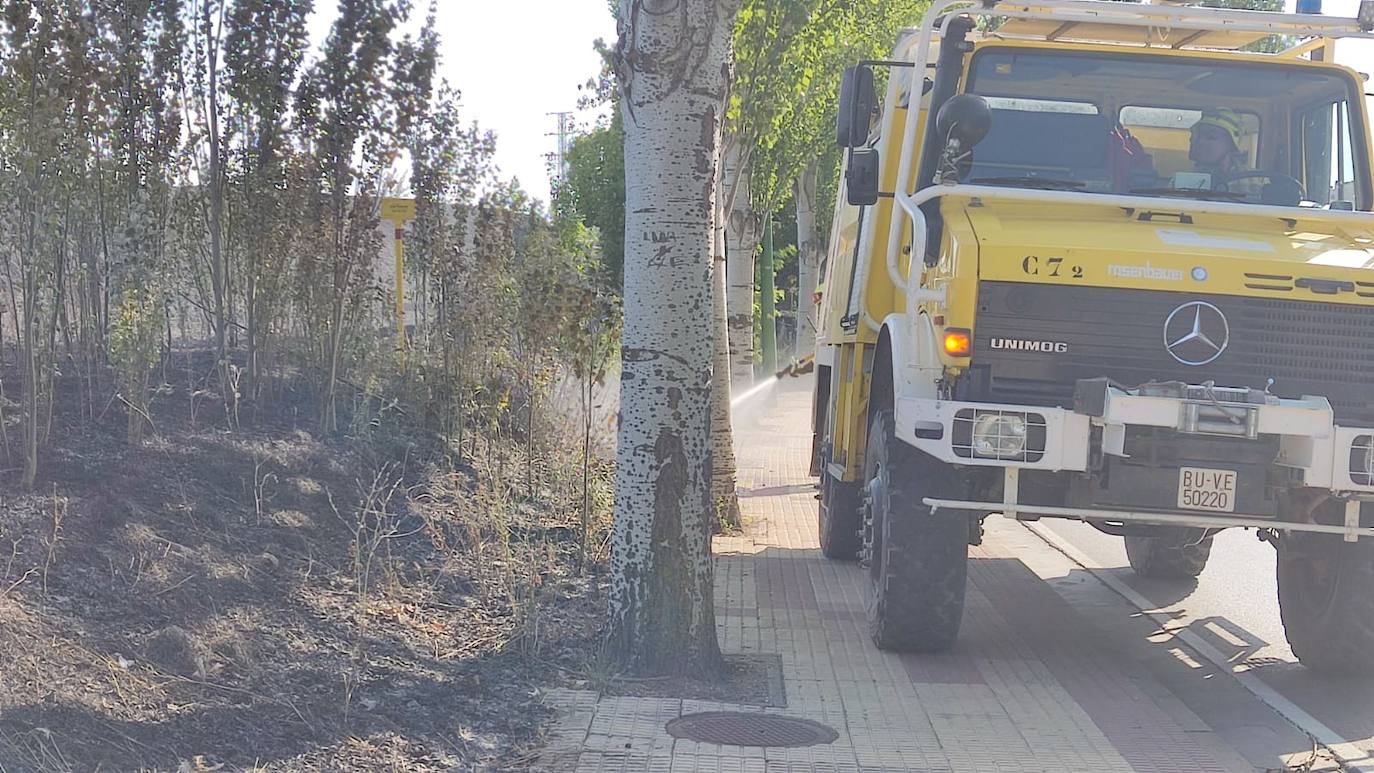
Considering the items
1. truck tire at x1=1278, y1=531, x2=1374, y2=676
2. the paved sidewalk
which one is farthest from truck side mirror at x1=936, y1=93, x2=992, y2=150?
the paved sidewalk

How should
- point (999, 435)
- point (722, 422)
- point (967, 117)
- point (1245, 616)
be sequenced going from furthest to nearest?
point (722, 422)
point (1245, 616)
point (967, 117)
point (999, 435)

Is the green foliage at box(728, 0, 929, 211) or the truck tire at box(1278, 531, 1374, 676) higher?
the green foliage at box(728, 0, 929, 211)

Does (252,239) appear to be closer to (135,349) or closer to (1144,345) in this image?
(135,349)

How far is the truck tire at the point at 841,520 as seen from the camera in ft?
33.3

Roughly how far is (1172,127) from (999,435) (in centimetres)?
228

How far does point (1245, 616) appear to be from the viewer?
9.23 m

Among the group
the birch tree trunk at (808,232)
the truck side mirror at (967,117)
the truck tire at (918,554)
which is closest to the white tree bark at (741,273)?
the truck side mirror at (967,117)

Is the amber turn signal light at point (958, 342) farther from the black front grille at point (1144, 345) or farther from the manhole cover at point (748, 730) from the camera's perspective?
the manhole cover at point (748, 730)

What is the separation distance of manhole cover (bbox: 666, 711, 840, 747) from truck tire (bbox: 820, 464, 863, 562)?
3.86 metres

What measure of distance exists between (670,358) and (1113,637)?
11.8 ft

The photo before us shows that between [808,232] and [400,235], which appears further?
[808,232]

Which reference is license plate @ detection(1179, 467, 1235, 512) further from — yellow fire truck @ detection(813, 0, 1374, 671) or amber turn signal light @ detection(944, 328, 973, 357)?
amber turn signal light @ detection(944, 328, 973, 357)

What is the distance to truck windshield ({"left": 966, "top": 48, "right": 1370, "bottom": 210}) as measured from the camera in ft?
24.4

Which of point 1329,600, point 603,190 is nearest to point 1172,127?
point 1329,600
